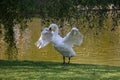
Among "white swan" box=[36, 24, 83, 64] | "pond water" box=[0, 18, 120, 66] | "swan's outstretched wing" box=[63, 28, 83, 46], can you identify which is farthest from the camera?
"pond water" box=[0, 18, 120, 66]

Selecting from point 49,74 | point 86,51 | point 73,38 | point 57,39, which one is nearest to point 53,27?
point 57,39

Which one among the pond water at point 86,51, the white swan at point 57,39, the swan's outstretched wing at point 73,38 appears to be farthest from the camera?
the pond water at point 86,51

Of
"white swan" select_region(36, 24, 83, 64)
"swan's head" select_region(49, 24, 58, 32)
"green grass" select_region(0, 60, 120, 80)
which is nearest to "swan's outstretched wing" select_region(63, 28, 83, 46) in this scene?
"white swan" select_region(36, 24, 83, 64)

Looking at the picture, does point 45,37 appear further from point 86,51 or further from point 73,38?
point 86,51

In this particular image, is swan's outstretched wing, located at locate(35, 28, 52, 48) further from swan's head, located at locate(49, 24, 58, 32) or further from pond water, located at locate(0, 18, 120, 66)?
pond water, located at locate(0, 18, 120, 66)

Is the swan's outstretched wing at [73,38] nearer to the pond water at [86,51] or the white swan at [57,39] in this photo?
the white swan at [57,39]

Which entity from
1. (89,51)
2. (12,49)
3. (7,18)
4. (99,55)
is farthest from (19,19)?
(89,51)

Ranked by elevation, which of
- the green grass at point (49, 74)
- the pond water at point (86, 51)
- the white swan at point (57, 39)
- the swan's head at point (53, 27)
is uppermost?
the swan's head at point (53, 27)

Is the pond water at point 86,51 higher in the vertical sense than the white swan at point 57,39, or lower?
lower

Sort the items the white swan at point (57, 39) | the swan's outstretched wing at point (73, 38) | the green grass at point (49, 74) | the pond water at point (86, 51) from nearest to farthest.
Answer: the green grass at point (49, 74) → the swan's outstretched wing at point (73, 38) → the white swan at point (57, 39) → the pond water at point (86, 51)

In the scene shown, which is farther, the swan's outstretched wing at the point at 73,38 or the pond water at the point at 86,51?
the pond water at the point at 86,51

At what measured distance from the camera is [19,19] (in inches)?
459

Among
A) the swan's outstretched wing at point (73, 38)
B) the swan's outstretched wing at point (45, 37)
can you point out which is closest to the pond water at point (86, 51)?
the swan's outstretched wing at point (73, 38)

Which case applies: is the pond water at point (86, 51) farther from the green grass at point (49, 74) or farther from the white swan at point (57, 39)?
the green grass at point (49, 74)
